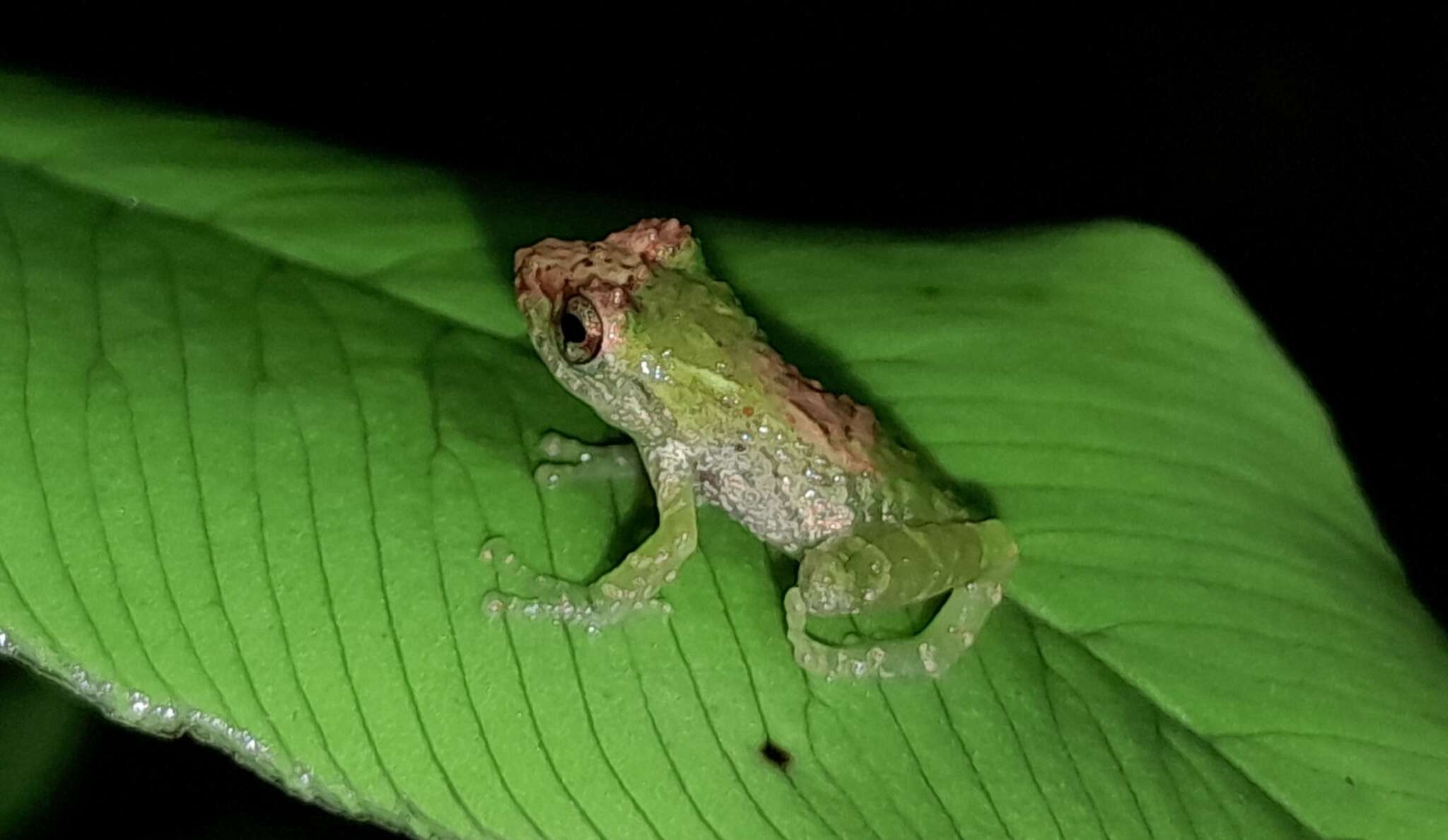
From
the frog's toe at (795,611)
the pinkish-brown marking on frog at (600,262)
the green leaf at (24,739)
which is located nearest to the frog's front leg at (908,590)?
the frog's toe at (795,611)

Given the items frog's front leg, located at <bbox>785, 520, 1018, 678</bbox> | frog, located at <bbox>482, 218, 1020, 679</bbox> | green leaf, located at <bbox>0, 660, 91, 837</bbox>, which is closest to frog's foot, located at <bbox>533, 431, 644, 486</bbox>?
frog, located at <bbox>482, 218, 1020, 679</bbox>

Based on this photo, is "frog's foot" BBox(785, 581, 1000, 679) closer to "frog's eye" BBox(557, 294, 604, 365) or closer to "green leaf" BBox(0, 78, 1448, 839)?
"green leaf" BBox(0, 78, 1448, 839)

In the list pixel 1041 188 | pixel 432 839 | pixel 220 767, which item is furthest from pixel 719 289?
pixel 1041 188

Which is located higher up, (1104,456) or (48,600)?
(1104,456)

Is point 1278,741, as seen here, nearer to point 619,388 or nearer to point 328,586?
point 619,388

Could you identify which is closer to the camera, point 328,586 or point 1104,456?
point 328,586

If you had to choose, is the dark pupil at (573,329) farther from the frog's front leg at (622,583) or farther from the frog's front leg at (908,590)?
the frog's front leg at (908,590)
